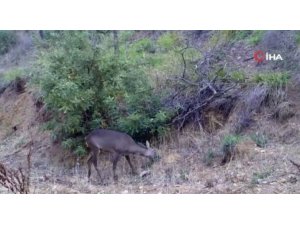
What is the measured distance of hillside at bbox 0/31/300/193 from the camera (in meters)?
12.3

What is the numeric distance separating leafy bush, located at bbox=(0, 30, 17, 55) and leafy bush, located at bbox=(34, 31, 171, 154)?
8.21 meters

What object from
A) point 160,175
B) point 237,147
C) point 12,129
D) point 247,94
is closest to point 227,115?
point 247,94

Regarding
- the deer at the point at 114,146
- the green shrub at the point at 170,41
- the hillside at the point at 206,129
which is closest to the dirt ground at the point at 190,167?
the hillside at the point at 206,129

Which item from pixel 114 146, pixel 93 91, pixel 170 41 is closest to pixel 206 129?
pixel 114 146

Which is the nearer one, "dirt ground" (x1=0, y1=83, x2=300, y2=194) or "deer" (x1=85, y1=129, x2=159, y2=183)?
"dirt ground" (x1=0, y1=83, x2=300, y2=194)

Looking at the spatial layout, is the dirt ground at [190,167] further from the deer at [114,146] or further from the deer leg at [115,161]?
the deer at [114,146]

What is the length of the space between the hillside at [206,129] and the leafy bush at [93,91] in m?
0.08

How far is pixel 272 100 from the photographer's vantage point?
573 inches

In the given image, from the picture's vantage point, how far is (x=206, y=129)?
48.5ft

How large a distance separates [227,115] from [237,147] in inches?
73.4

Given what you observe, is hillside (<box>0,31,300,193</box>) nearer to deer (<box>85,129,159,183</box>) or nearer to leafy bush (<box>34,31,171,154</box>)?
leafy bush (<box>34,31,171,154</box>)

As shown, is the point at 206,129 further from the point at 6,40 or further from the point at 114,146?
the point at 6,40

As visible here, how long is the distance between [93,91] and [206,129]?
2721 millimetres

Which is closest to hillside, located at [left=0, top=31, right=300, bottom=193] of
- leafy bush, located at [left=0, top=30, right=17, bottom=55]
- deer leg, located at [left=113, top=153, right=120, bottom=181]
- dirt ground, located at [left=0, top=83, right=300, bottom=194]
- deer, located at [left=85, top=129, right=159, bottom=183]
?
dirt ground, located at [left=0, top=83, right=300, bottom=194]
